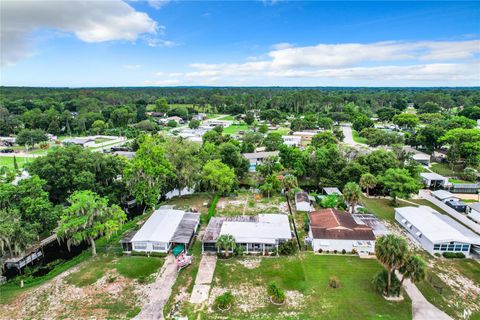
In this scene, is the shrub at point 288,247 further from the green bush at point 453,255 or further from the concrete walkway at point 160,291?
the green bush at point 453,255

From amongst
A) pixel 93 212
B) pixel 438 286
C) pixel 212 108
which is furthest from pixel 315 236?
pixel 212 108

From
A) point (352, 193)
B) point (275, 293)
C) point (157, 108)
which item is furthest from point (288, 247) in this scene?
point (157, 108)

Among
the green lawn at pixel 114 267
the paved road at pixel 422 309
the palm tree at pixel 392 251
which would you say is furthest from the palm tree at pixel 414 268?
the green lawn at pixel 114 267

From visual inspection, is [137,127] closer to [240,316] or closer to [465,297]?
[240,316]

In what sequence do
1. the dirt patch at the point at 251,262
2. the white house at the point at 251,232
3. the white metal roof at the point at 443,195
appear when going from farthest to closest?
the white metal roof at the point at 443,195, the white house at the point at 251,232, the dirt patch at the point at 251,262

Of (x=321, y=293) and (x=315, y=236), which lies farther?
(x=315, y=236)

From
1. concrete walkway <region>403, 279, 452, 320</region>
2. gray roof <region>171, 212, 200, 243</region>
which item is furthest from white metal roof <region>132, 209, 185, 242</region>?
concrete walkway <region>403, 279, 452, 320</region>
